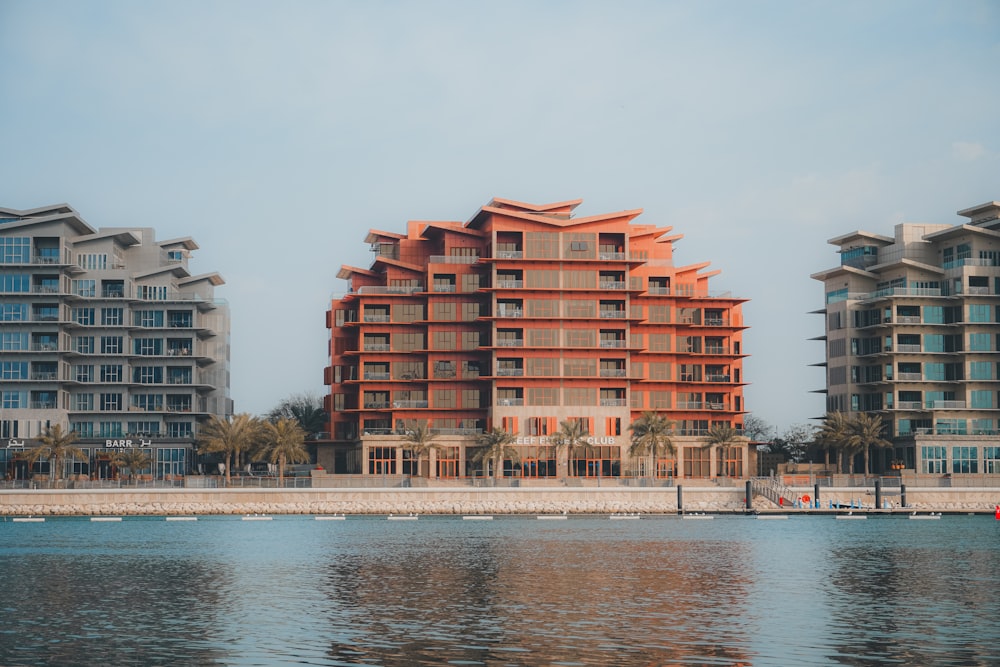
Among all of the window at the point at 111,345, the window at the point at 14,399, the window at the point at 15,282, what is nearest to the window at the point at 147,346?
the window at the point at 111,345

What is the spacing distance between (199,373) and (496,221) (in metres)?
45.4

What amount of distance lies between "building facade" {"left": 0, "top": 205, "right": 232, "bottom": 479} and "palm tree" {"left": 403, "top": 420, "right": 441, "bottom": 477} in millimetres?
30196

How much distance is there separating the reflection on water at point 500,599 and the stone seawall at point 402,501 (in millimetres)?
27142

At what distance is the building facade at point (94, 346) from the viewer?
151 meters

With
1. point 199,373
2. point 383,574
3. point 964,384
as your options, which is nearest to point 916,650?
point 383,574

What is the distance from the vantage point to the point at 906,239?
159750 mm

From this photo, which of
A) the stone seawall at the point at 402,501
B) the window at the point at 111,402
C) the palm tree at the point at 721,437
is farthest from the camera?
the window at the point at 111,402

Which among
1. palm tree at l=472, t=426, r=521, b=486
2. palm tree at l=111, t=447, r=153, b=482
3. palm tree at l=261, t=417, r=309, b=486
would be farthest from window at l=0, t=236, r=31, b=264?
palm tree at l=472, t=426, r=521, b=486

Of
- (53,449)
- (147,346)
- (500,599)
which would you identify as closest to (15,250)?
(147,346)

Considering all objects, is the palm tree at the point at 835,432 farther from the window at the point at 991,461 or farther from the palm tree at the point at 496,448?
the palm tree at the point at 496,448

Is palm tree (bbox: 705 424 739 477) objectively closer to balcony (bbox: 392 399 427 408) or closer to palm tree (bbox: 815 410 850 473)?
palm tree (bbox: 815 410 850 473)

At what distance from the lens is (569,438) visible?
141 metres

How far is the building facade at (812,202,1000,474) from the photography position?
14850cm

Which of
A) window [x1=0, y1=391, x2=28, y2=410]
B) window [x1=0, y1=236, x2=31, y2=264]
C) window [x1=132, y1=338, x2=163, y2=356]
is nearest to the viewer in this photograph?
window [x1=0, y1=391, x2=28, y2=410]
